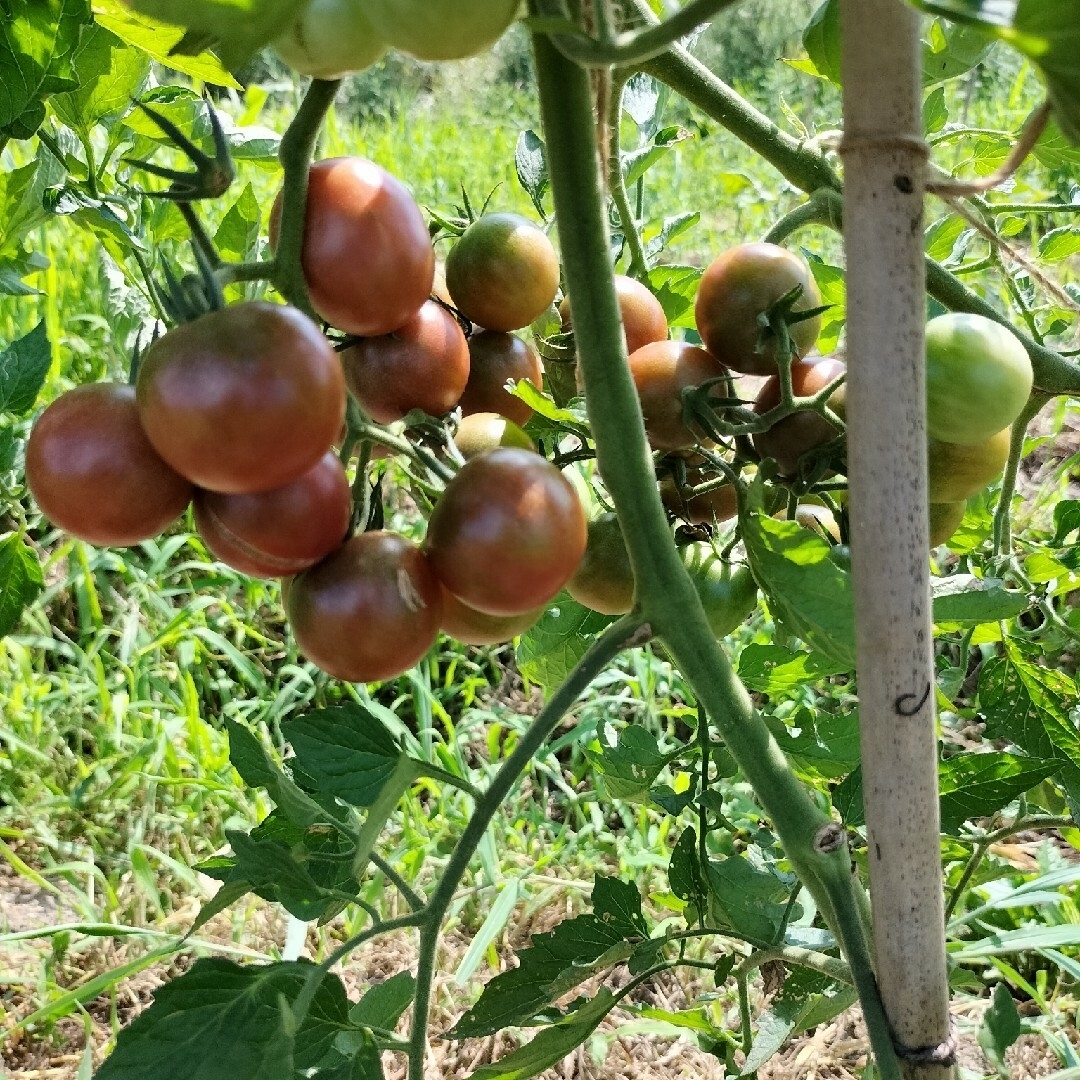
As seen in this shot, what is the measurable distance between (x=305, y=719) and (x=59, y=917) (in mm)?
1027

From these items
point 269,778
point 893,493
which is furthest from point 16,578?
point 893,493

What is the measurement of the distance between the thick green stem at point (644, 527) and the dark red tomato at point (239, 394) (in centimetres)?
13

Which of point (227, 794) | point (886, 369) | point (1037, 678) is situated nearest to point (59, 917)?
point (227, 794)

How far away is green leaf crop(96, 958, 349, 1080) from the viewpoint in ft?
1.78

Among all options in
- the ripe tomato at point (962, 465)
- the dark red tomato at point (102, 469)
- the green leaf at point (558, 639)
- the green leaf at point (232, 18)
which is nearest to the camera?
the green leaf at point (232, 18)

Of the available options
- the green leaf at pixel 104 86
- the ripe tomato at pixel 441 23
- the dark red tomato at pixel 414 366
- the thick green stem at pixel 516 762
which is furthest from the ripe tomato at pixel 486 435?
the green leaf at pixel 104 86

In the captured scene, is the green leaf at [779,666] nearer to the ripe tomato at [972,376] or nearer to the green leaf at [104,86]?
the ripe tomato at [972,376]

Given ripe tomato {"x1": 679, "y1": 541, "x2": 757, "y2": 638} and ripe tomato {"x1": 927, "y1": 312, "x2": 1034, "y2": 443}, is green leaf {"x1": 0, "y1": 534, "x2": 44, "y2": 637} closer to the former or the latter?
ripe tomato {"x1": 679, "y1": 541, "x2": 757, "y2": 638}

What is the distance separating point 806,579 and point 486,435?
0.21 meters

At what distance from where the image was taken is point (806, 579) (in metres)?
0.52

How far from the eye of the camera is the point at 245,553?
1.70 feet

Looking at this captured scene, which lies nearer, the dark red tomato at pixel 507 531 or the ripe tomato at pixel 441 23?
→ the ripe tomato at pixel 441 23

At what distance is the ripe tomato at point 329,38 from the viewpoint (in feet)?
1.47

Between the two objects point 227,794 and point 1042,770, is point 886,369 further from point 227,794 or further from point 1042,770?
point 227,794
